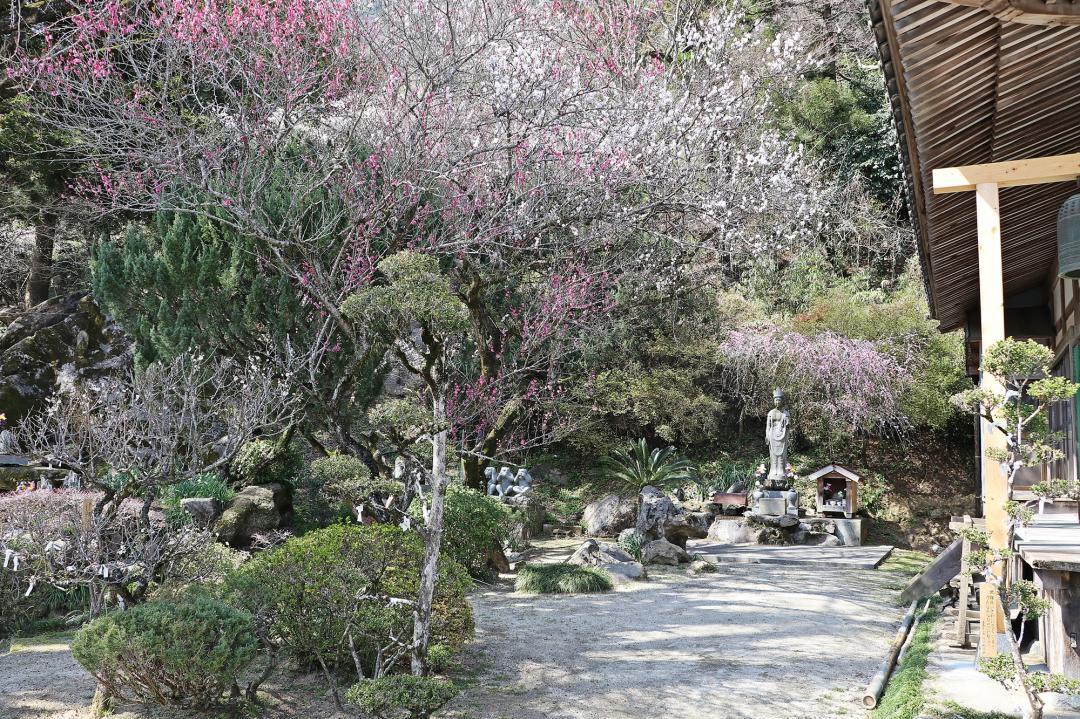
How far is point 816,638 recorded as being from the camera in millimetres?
7441

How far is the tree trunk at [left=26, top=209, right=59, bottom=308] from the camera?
15.0 metres

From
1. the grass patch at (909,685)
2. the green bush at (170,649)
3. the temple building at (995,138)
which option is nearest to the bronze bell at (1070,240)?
the temple building at (995,138)

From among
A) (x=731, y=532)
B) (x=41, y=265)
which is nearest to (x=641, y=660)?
(x=731, y=532)

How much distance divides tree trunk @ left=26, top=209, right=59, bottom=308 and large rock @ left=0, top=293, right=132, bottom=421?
3.77ft

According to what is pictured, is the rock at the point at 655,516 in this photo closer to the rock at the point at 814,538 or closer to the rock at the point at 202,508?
the rock at the point at 814,538

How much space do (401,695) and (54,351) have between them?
1208 cm

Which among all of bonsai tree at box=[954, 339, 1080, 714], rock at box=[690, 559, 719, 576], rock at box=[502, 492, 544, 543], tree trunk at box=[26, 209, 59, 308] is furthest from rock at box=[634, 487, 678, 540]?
tree trunk at box=[26, 209, 59, 308]

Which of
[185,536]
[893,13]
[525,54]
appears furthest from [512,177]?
[893,13]

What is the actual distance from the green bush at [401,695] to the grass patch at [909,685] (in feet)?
8.26

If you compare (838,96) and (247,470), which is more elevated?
(838,96)

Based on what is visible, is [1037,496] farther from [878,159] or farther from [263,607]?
[878,159]

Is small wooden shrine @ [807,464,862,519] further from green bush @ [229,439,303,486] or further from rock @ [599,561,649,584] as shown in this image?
green bush @ [229,439,303,486]

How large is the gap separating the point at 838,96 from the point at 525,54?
891 centimetres

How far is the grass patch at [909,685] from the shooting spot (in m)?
4.77
